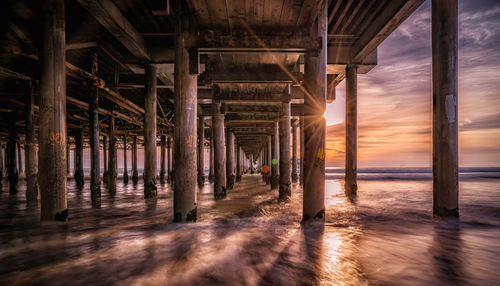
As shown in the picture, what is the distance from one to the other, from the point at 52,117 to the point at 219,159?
7.22 meters

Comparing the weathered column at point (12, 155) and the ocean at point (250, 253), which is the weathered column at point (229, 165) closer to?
the ocean at point (250, 253)

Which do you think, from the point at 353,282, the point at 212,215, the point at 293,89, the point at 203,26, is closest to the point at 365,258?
the point at 353,282

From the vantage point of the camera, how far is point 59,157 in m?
5.38

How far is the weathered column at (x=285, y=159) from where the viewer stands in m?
11.0

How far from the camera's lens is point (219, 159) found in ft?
38.8

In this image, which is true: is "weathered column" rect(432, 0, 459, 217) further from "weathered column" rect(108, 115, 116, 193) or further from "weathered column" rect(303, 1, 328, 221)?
"weathered column" rect(108, 115, 116, 193)

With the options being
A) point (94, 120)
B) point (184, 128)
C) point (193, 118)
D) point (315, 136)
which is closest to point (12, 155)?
point (94, 120)

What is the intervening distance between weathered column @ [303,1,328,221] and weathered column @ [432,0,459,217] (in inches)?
106

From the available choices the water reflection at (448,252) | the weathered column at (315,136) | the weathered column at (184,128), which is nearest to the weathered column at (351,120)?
the water reflection at (448,252)

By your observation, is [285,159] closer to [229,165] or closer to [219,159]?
[219,159]

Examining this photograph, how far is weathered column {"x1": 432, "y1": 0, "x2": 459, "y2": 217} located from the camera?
5.49 m

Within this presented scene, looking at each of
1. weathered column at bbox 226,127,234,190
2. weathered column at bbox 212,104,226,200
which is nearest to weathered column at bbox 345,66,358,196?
weathered column at bbox 212,104,226,200

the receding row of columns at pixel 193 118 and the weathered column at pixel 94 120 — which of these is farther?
the weathered column at pixel 94 120

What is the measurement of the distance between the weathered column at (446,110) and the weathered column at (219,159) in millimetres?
8296
